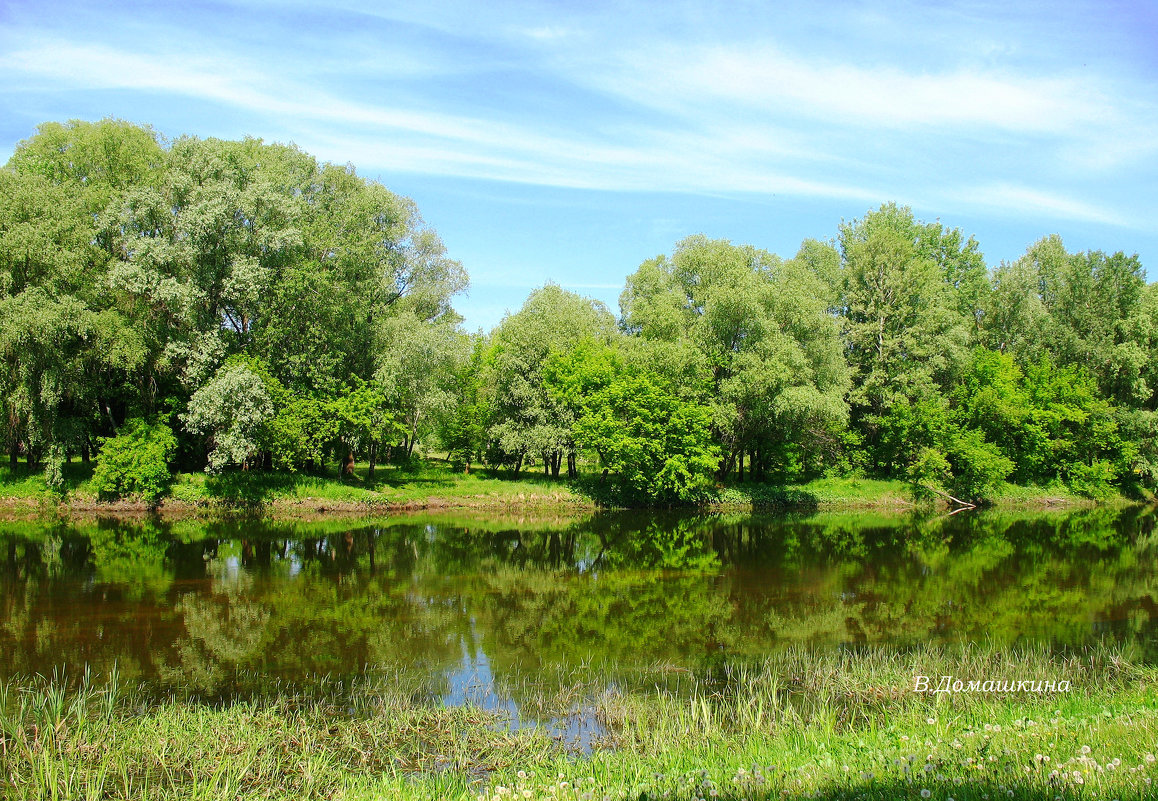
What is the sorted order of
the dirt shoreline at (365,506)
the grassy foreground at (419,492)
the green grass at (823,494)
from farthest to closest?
the green grass at (823,494), the grassy foreground at (419,492), the dirt shoreline at (365,506)

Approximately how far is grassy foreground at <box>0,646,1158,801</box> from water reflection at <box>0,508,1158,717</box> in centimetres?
112

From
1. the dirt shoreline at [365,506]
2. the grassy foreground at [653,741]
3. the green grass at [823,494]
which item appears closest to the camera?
the grassy foreground at [653,741]

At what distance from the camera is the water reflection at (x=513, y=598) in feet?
44.1

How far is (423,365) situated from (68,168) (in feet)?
65.1

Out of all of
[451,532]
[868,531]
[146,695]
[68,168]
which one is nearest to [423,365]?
[451,532]

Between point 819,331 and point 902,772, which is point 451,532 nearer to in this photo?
point 819,331

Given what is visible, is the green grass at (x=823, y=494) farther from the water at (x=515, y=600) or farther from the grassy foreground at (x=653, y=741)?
the grassy foreground at (x=653, y=741)

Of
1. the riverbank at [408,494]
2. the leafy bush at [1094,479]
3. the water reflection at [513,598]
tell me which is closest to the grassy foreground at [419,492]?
the riverbank at [408,494]

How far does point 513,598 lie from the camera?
19.2 meters

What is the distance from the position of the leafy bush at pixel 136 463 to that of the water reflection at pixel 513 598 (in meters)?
3.46

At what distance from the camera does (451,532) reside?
31016mm

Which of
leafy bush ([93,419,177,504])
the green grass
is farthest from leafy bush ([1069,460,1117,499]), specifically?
leafy bush ([93,419,177,504])

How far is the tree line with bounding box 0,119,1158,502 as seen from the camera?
3247 centimetres

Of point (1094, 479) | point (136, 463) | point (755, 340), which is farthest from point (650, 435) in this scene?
point (1094, 479)
